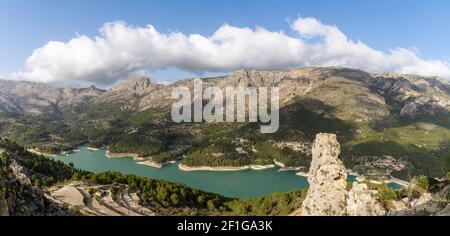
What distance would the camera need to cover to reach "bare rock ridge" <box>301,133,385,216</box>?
1308 inches

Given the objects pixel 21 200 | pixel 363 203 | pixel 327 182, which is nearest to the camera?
pixel 21 200

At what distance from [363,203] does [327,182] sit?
3.79 metres

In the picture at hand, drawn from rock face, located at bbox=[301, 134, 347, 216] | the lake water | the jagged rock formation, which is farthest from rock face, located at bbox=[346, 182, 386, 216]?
the lake water

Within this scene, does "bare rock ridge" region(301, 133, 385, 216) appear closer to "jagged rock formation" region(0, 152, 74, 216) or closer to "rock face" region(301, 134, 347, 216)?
"rock face" region(301, 134, 347, 216)

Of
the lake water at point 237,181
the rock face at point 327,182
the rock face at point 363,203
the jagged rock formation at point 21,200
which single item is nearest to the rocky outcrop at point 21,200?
the jagged rock formation at point 21,200

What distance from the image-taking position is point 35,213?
24531 mm

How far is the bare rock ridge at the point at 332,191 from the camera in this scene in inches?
1308

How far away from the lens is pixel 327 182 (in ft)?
117

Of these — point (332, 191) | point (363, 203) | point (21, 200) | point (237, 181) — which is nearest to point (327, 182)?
point (332, 191)

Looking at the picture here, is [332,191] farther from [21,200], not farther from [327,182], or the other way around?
[21,200]

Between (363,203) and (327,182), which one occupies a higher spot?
(327,182)
